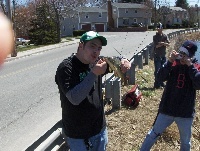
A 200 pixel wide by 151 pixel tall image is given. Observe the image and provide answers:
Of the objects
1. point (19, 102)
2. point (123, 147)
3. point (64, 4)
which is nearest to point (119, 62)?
point (123, 147)

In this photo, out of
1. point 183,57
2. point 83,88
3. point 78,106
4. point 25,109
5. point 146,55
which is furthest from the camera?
point 146,55

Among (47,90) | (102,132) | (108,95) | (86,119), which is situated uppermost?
(86,119)

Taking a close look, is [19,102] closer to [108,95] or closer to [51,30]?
[108,95]

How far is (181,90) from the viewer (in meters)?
4.16

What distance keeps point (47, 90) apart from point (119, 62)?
7.52 metres

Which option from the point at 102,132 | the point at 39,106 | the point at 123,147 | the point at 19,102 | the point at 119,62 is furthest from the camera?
the point at 19,102

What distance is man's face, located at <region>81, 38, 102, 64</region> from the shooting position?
257 centimetres

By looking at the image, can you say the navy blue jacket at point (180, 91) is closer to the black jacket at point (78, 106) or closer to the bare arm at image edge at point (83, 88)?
the black jacket at point (78, 106)

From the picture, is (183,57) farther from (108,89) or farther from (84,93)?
(108,89)

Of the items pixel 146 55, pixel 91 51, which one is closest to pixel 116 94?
pixel 91 51

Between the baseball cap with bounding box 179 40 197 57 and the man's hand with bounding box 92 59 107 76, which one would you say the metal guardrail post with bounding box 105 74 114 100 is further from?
the man's hand with bounding box 92 59 107 76

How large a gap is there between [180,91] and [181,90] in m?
0.02

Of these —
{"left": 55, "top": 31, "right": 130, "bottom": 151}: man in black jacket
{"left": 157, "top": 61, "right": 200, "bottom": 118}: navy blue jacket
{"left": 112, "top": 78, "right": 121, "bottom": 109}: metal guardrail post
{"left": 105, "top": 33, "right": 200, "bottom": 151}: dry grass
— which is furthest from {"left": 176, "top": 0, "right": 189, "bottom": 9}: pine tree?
{"left": 55, "top": 31, "right": 130, "bottom": 151}: man in black jacket

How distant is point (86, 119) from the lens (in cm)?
281
